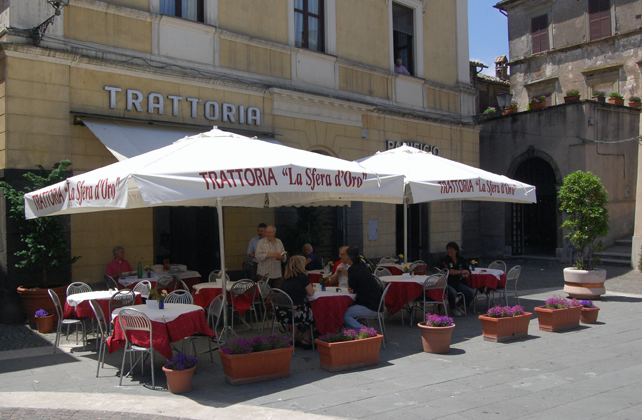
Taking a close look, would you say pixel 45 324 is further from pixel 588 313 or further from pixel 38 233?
pixel 588 313

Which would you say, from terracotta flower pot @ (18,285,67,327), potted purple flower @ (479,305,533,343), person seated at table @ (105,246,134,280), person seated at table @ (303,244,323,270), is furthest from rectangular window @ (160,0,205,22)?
potted purple flower @ (479,305,533,343)

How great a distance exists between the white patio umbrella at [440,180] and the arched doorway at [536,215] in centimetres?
1049

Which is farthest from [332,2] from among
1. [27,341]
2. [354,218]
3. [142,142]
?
[27,341]

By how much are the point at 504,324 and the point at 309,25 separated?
8.95 metres

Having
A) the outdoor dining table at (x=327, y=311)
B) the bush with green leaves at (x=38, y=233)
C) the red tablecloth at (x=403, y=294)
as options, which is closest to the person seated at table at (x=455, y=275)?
the red tablecloth at (x=403, y=294)

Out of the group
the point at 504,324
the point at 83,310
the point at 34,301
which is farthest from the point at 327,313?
the point at 34,301

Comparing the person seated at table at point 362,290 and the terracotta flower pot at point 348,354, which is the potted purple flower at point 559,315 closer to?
the person seated at table at point 362,290

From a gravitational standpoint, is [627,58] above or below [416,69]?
above

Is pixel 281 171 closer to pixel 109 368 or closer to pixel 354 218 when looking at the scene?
pixel 109 368

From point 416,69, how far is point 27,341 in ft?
40.1

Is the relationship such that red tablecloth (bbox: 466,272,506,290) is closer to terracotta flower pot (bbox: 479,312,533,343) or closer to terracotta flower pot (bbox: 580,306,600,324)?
terracotta flower pot (bbox: 580,306,600,324)

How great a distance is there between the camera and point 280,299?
705cm

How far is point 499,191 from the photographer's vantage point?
30.2 ft

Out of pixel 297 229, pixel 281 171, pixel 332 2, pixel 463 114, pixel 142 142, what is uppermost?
pixel 332 2
